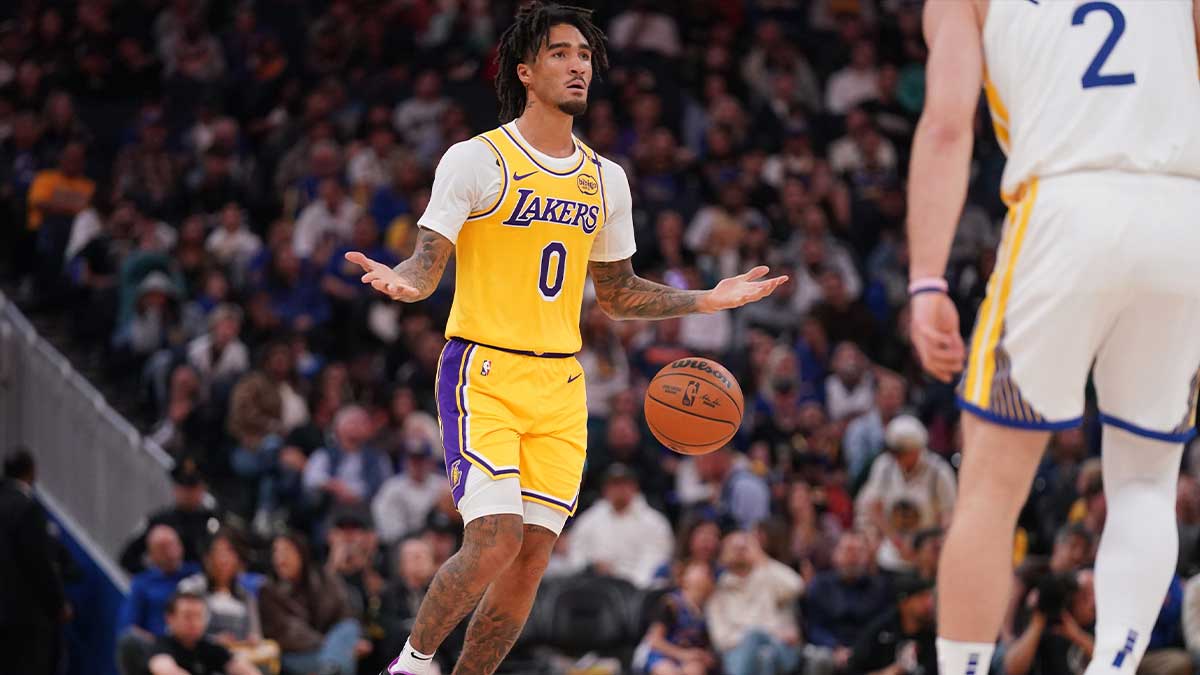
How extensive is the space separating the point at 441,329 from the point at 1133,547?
11424mm

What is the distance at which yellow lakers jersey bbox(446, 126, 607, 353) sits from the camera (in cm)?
671

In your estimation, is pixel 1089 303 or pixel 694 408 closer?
pixel 1089 303

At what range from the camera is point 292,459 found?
14.2m

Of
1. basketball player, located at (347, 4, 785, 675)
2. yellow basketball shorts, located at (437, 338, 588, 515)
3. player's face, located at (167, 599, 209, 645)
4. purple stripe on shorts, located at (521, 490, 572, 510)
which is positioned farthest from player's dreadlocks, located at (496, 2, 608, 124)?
player's face, located at (167, 599, 209, 645)

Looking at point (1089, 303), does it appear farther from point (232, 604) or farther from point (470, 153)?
point (232, 604)

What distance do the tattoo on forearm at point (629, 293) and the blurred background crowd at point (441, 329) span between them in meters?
4.82

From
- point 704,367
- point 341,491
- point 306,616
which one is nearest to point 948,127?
point 704,367

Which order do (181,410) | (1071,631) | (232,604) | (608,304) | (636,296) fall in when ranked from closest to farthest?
(636,296) → (608,304) → (1071,631) → (232,604) → (181,410)

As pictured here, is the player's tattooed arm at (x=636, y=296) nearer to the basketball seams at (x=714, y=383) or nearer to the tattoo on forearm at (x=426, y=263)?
the basketball seams at (x=714, y=383)

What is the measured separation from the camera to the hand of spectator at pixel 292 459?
14.2 m

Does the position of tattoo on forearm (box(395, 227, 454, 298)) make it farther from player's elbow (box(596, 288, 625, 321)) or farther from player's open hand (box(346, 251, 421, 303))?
player's elbow (box(596, 288, 625, 321))

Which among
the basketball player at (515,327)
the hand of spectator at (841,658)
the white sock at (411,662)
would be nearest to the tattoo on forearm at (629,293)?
the basketball player at (515,327)

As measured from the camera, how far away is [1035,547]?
13062 millimetres

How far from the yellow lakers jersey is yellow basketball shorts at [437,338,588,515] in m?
0.09
